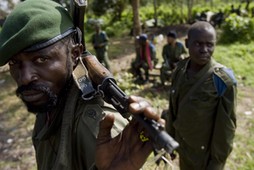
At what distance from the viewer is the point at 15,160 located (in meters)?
4.77

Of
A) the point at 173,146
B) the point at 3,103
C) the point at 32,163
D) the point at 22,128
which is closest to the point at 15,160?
the point at 32,163

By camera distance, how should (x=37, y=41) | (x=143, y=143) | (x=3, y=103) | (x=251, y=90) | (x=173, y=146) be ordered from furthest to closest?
(x=3, y=103) < (x=251, y=90) < (x=37, y=41) < (x=143, y=143) < (x=173, y=146)

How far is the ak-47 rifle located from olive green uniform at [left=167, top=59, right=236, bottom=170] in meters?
1.33

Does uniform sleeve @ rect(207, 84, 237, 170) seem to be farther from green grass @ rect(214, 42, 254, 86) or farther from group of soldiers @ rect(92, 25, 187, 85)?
green grass @ rect(214, 42, 254, 86)

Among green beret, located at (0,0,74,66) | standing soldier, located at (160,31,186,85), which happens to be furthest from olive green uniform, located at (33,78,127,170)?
standing soldier, located at (160,31,186,85)

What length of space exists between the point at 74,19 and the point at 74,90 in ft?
1.38

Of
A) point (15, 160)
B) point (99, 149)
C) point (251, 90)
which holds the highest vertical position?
point (99, 149)

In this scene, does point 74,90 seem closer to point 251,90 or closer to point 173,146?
point 173,146

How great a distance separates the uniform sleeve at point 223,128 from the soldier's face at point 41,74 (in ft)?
4.90

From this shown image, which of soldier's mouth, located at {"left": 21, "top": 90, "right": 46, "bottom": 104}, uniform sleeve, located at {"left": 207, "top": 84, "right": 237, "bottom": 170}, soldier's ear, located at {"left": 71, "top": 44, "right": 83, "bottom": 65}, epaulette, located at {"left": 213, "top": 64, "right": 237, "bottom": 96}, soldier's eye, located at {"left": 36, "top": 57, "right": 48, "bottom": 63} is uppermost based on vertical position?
soldier's eye, located at {"left": 36, "top": 57, "right": 48, "bottom": 63}

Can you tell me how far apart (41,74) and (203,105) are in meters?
1.59

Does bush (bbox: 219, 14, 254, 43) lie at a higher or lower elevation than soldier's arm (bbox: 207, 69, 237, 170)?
lower

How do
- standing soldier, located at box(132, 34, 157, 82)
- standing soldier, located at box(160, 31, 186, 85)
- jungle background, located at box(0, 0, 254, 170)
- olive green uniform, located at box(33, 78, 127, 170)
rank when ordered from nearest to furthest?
olive green uniform, located at box(33, 78, 127, 170) → jungle background, located at box(0, 0, 254, 170) → standing soldier, located at box(160, 31, 186, 85) → standing soldier, located at box(132, 34, 157, 82)

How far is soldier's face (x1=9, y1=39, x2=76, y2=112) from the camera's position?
1286mm
